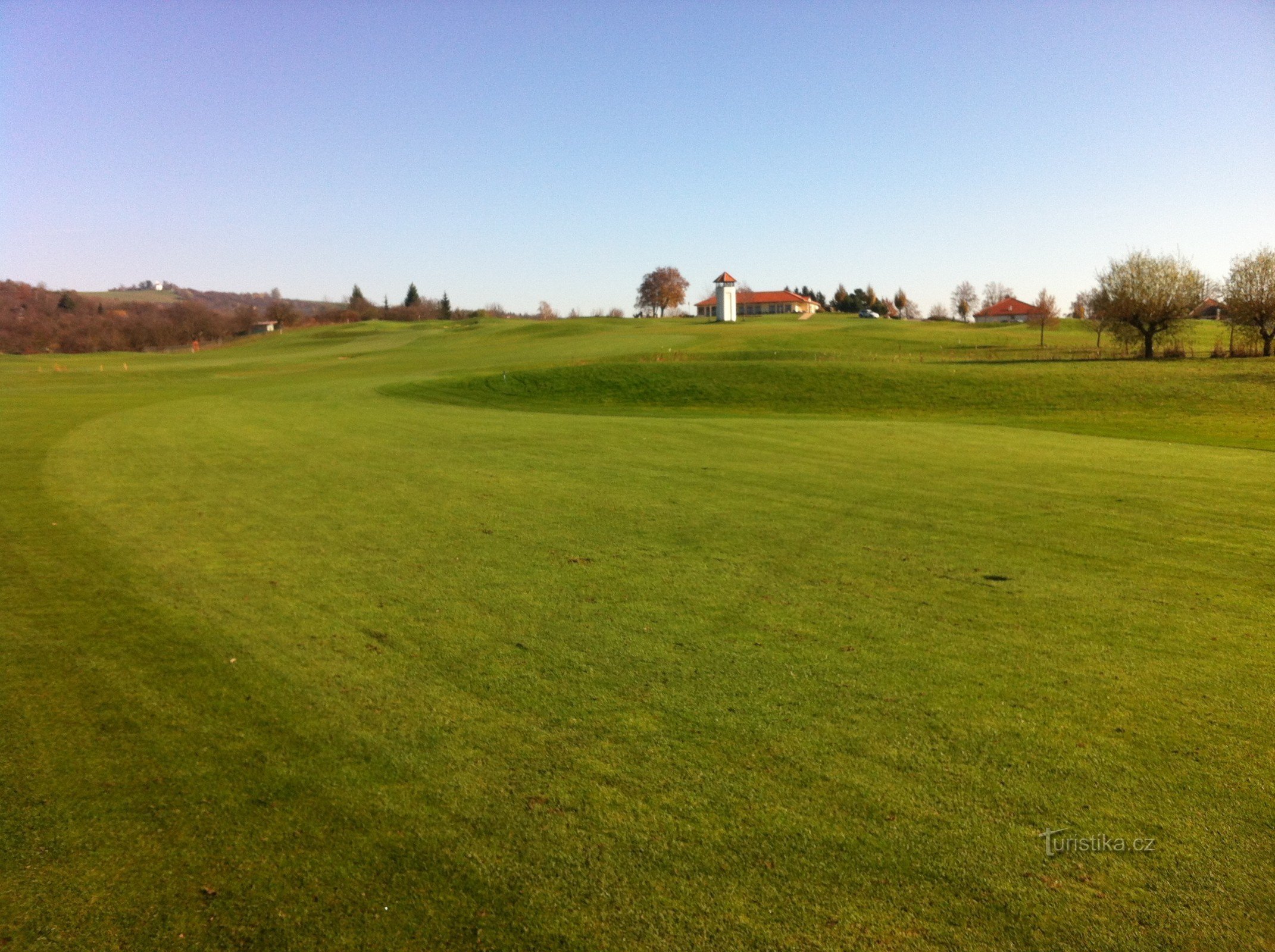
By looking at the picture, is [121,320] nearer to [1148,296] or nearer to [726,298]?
[726,298]

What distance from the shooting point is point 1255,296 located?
144ft

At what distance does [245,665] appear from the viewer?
19.5ft

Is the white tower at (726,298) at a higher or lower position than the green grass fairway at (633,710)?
higher

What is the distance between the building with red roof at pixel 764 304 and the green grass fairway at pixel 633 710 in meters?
133

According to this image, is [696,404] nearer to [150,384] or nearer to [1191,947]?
[150,384]

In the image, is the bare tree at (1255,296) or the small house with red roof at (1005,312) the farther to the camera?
the small house with red roof at (1005,312)

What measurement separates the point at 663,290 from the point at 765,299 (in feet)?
70.3

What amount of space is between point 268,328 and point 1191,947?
409 feet

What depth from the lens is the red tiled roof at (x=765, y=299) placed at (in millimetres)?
142875

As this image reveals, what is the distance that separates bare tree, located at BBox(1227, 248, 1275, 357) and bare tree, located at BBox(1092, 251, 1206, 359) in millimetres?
1633

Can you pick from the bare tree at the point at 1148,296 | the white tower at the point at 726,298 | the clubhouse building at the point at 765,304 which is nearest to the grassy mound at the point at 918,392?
the bare tree at the point at 1148,296

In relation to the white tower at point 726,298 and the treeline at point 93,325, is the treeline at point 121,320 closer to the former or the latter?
the treeline at point 93,325

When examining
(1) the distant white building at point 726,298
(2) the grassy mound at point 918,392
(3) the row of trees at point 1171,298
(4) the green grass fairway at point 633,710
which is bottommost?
(4) the green grass fairway at point 633,710

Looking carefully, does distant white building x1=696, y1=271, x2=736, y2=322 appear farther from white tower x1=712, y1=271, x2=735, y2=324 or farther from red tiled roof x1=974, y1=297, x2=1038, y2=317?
red tiled roof x1=974, y1=297, x2=1038, y2=317
